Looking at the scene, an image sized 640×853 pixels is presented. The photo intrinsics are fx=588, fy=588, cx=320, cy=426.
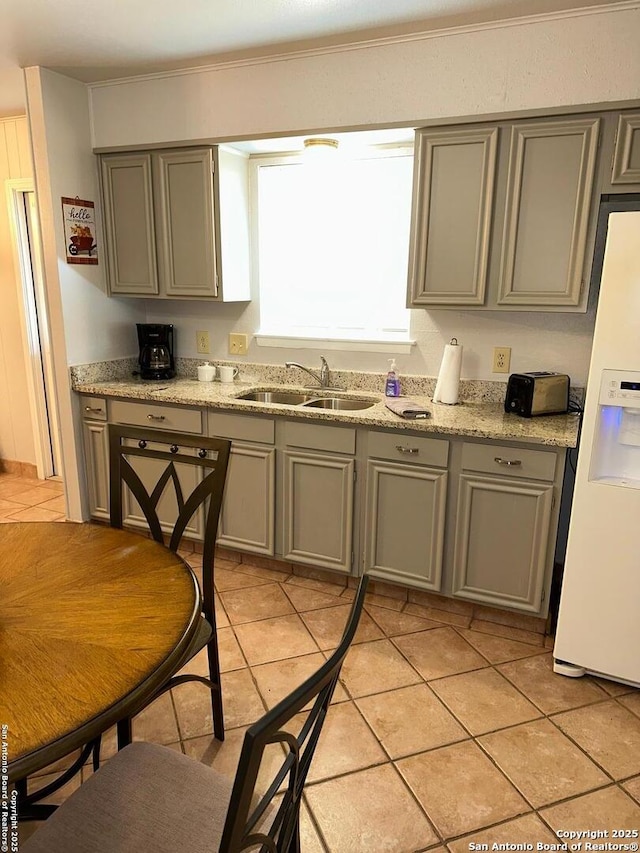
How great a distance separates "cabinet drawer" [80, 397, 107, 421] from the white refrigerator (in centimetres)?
246

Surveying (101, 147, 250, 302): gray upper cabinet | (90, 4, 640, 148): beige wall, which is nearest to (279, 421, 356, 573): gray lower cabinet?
(101, 147, 250, 302): gray upper cabinet

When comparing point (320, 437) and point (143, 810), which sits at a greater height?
point (320, 437)

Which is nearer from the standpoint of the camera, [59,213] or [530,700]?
[530,700]

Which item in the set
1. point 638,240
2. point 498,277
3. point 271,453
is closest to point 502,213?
point 498,277

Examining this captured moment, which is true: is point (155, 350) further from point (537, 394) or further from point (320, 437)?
point (537, 394)

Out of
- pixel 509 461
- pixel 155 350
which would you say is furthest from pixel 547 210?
pixel 155 350

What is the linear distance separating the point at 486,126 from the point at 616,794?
2489 mm

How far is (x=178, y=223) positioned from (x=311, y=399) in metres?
1.20

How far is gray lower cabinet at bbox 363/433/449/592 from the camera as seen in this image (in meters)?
2.58

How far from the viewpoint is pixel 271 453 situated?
2.90 metres

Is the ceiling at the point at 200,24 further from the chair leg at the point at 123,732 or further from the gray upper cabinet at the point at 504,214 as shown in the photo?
the chair leg at the point at 123,732

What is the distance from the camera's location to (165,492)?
3.18m

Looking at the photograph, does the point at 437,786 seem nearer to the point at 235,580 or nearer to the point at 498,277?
the point at 235,580

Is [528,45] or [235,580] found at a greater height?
[528,45]
